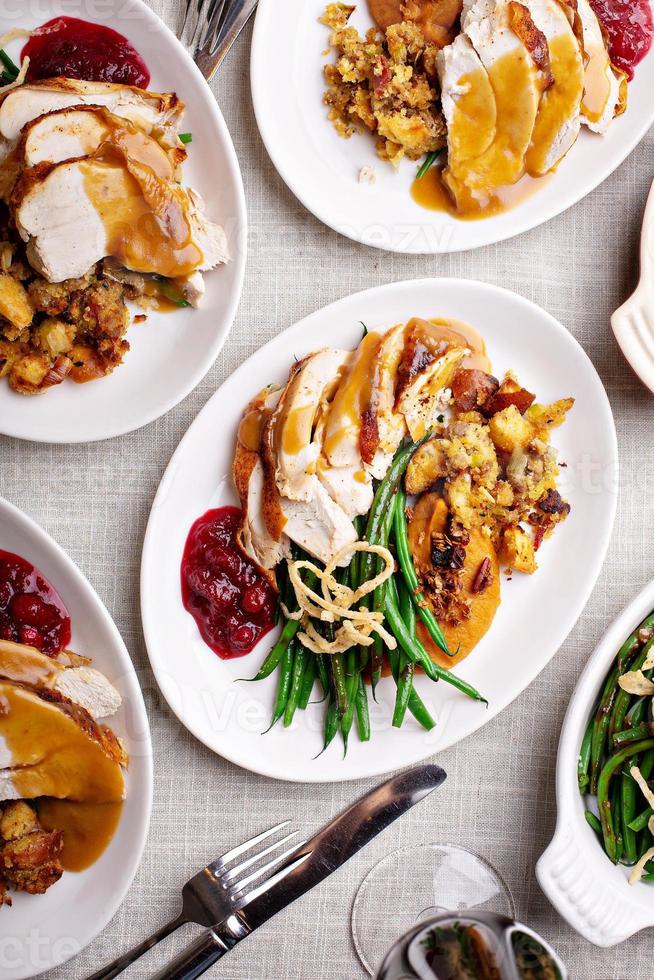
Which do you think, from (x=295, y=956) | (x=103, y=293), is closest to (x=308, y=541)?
(x=103, y=293)

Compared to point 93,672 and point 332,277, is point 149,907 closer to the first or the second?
point 93,672

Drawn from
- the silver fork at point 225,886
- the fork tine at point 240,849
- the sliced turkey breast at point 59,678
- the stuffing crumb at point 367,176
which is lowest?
the silver fork at point 225,886

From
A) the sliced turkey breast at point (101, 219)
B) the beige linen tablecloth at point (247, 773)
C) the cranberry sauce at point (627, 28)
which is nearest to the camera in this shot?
the sliced turkey breast at point (101, 219)

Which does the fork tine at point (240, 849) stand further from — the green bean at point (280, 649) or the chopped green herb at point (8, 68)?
the chopped green herb at point (8, 68)

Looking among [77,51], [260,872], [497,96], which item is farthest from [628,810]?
[77,51]

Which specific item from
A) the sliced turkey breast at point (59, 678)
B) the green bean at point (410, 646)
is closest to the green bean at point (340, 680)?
the green bean at point (410, 646)

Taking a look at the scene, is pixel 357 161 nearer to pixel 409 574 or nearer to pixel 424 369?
pixel 424 369
